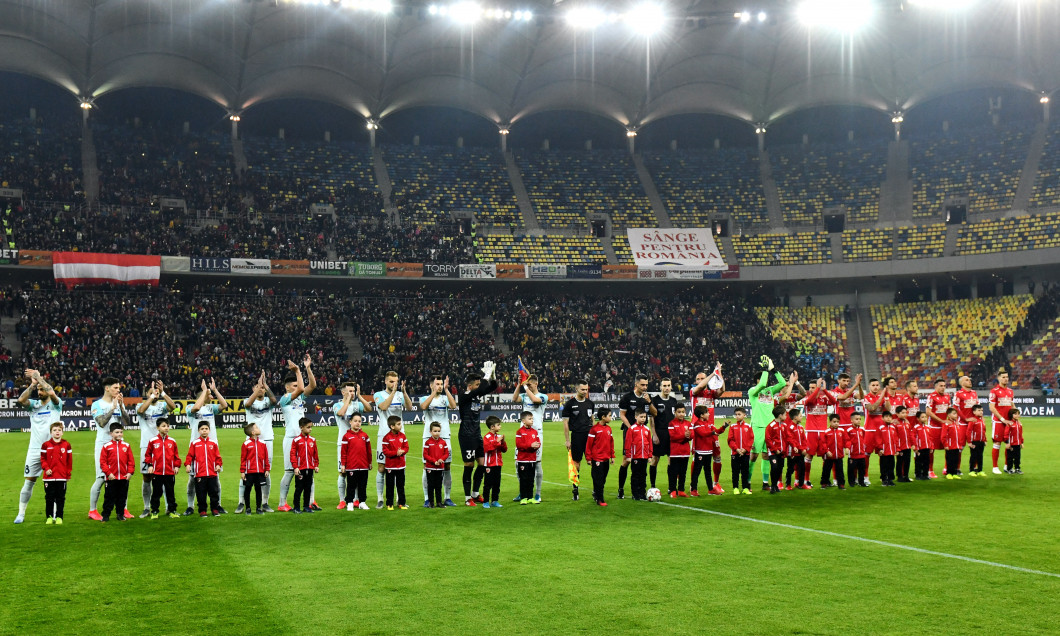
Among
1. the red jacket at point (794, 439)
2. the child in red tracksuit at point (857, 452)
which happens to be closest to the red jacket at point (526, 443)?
the red jacket at point (794, 439)

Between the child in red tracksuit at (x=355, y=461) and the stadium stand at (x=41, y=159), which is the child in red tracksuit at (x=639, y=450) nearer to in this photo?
the child in red tracksuit at (x=355, y=461)

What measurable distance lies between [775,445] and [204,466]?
10040mm

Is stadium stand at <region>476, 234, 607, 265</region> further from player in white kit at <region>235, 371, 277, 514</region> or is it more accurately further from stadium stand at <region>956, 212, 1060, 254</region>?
player in white kit at <region>235, 371, 277, 514</region>

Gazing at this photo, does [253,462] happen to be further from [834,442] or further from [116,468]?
[834,442]

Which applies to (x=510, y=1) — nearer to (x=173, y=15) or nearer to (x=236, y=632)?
(x=173, y=15)

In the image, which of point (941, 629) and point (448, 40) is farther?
point (448, 40)

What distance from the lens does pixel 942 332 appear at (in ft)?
169

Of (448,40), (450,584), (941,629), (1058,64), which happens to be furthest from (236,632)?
(1058,64)

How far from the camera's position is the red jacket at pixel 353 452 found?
1495 centimetres

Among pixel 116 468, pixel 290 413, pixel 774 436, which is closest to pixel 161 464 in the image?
pixel 116 468

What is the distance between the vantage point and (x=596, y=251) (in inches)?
2180

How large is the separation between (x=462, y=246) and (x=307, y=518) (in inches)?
1557

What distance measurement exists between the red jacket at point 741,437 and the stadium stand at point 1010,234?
41307 millimetres

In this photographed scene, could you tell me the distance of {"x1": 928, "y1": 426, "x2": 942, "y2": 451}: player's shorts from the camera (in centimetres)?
1852
